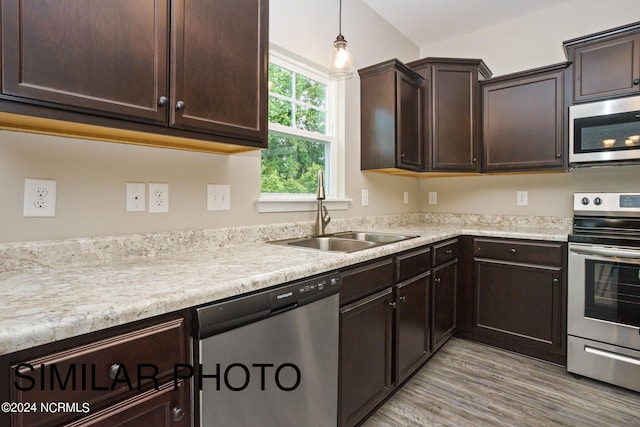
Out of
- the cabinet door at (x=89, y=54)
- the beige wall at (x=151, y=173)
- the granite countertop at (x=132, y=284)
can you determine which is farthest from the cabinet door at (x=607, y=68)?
the cabinet door at (x=89, y=54)

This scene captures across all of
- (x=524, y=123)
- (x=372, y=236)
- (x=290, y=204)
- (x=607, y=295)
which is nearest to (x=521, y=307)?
(x=607, y=295)

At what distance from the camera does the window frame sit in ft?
6.73

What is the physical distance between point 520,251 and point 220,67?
7.62 ft

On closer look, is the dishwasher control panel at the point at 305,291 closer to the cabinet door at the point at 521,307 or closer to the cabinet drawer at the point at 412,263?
the cabinet drawer at the point at 412,263

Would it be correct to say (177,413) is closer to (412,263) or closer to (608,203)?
(412,263)

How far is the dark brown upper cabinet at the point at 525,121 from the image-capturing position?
2.55 meters

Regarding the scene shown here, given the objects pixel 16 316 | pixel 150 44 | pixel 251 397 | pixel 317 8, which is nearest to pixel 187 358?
pixel 251 397

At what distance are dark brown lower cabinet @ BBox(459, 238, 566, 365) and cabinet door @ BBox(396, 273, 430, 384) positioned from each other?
690mm

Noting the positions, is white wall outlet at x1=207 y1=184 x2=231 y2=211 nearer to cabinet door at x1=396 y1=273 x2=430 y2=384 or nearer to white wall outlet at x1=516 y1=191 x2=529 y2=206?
cabinet door at x1=396 y1=273 x2=430 y2=384

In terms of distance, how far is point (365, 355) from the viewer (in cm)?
164

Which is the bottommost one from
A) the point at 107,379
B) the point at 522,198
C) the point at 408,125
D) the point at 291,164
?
the point at 107,379

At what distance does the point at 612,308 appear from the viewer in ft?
6.82

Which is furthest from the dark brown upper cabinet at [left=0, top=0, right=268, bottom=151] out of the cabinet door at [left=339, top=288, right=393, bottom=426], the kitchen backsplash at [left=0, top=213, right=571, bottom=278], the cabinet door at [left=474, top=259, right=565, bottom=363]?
the cabinet door at [left=474, top=259, right=565, bottom=363]

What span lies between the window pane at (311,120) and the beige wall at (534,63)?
1.63 metres
